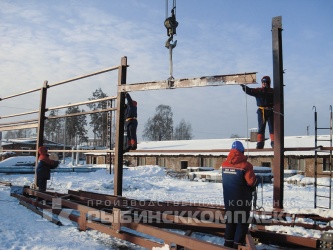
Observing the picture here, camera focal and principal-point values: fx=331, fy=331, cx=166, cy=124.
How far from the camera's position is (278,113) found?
248 inches

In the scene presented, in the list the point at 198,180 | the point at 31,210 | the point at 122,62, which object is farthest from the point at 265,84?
the point at 198,180

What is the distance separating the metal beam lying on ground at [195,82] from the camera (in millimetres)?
6122

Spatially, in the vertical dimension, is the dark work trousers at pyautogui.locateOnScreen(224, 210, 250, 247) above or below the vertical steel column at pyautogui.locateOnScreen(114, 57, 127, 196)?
below

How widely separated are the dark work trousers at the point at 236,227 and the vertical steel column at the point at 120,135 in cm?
393

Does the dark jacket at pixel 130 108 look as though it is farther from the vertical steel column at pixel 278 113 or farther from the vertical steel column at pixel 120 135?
the vertical steel column at pixel 278 113

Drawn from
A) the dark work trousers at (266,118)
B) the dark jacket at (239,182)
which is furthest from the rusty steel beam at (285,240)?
the dark work trousers at (266,118)

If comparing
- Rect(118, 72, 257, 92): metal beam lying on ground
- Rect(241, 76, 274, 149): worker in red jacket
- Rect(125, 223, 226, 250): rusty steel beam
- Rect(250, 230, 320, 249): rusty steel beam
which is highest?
Rect(118, 72, 257, 92): metal beam lying on ground

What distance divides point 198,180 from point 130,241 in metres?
18.0

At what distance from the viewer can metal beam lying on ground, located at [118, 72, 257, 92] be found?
20.1 feet

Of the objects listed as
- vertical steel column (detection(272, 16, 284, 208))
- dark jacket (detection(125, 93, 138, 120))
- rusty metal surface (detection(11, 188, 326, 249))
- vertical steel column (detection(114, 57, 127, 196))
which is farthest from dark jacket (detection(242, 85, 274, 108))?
vertical steel column (detection(114, 57, 127, 196))

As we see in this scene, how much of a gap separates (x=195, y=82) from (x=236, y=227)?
3.28m

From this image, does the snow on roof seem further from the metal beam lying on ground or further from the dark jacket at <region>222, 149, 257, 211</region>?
the dark jacket at <region>222, 149, 257, 211</region>

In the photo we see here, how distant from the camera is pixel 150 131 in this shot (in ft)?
253

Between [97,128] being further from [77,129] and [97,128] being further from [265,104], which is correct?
[265,104]
